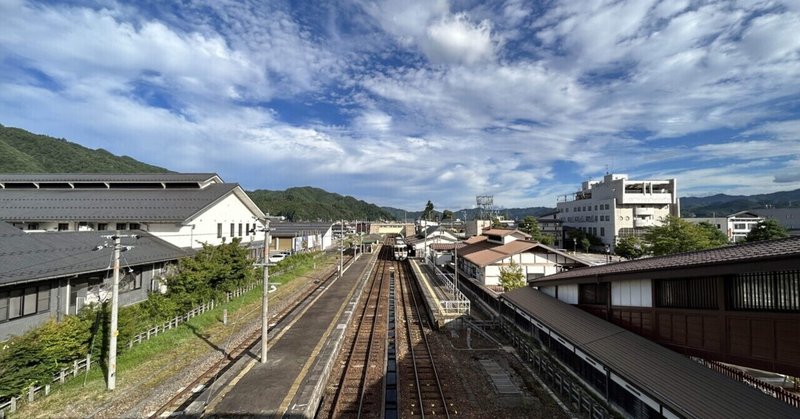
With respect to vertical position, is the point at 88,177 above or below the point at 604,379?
→ above

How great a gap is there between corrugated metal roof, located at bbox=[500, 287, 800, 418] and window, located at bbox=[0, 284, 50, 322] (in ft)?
63.4

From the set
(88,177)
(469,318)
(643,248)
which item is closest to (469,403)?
(469,318)

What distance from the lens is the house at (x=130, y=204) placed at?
25578 millimetres

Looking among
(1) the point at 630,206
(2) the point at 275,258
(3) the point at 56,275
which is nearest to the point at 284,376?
(3) the point at 56,275

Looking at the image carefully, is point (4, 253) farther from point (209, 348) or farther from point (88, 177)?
point (88, 177)

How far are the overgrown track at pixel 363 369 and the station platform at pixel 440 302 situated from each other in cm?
316

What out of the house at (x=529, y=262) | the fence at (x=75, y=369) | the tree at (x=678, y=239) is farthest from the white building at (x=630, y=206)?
the fence at (x=75, y=369)

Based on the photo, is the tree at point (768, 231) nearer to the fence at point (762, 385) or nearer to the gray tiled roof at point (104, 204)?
the fence at point (762, 385)

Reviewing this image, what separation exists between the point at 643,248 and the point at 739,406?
43393mm

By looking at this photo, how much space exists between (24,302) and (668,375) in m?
20.8

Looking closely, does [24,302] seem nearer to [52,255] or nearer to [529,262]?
[52,255]

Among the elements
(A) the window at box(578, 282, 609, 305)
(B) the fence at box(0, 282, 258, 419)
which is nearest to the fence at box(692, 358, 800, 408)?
(A) the window at box(578, 282, 609, 305)

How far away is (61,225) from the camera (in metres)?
25.9

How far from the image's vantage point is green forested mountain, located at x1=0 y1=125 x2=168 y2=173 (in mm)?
67375
